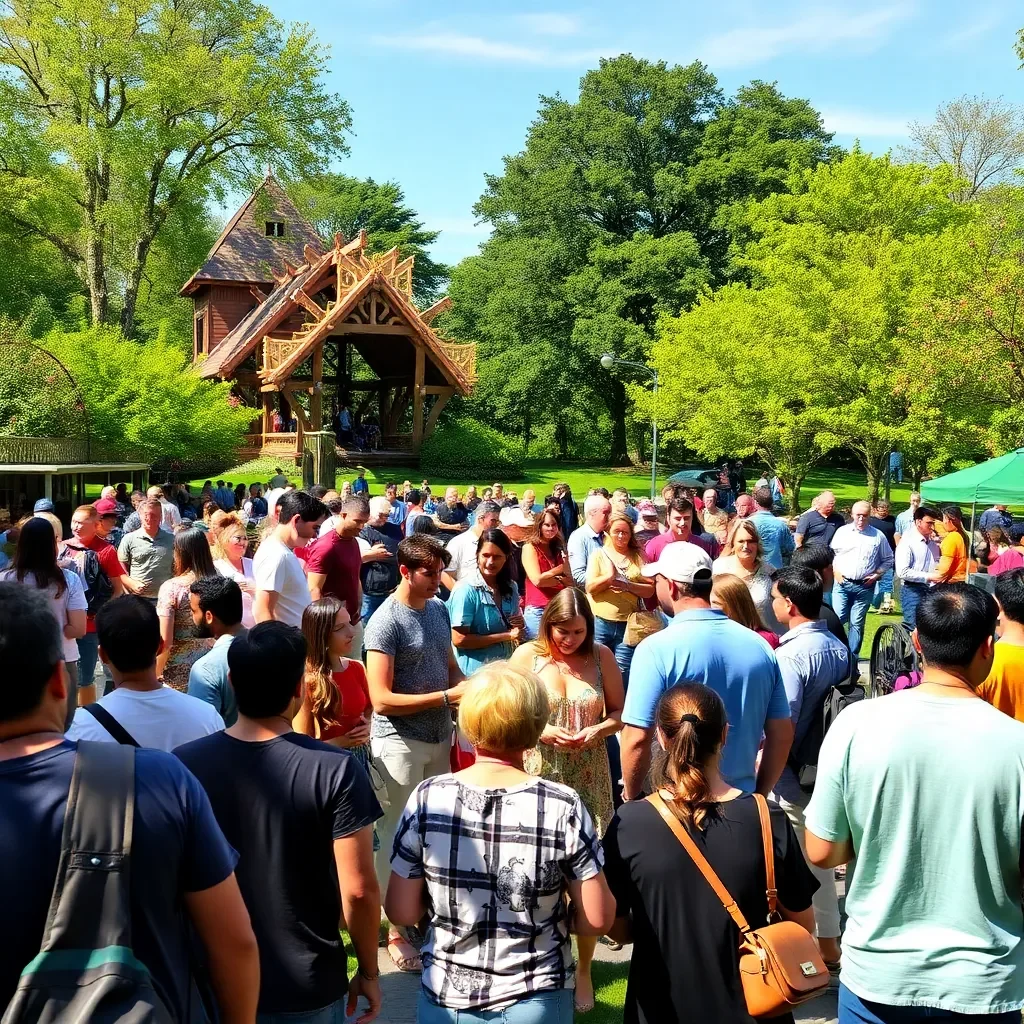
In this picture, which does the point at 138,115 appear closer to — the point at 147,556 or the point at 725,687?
the point at 147,556

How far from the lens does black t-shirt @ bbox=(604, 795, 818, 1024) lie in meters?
2.98

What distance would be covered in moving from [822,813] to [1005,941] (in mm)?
556

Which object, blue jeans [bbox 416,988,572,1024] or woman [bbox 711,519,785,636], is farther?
woman [bbox 711,519,785,636]

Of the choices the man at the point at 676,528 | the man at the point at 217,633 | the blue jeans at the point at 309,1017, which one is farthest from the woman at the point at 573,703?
the man at the point at 676,528

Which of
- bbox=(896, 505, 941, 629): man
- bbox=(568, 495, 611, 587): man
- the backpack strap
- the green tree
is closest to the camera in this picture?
the backpack strap

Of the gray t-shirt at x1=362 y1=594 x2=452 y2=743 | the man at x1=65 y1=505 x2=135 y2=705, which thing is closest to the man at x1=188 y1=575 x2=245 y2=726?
the gray t-shirt at x1=362 y1=594 x2=452 y2=743

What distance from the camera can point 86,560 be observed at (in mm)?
8336

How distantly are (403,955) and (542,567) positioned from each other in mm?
4550

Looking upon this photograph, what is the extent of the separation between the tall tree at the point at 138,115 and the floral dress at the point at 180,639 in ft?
111

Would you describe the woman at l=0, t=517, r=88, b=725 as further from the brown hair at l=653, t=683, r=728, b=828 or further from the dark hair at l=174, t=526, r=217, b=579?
the brown hair at l=653, t=683, r=728, b=828

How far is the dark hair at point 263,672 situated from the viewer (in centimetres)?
315

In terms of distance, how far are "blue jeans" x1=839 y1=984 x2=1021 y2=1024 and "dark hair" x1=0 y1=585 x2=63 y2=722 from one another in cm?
232

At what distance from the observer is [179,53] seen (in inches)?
1467

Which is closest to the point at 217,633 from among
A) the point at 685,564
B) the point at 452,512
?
the point at 685,564
